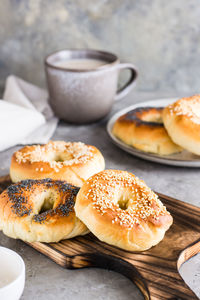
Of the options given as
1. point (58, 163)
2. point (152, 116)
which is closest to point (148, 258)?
→ point (58, 163)

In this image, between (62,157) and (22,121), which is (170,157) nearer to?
(62,157)

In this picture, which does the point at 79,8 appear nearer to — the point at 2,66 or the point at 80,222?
the point at 2,66

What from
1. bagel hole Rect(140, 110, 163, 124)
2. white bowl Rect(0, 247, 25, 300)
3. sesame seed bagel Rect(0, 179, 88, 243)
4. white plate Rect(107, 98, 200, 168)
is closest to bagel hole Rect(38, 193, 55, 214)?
sesame seed bagel Rect(0, 179, 88, 243)

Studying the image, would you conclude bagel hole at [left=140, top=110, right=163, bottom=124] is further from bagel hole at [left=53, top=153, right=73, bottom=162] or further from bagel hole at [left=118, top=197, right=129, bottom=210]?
bagel hole at [left=118, top=197, right=129, bottom=210]

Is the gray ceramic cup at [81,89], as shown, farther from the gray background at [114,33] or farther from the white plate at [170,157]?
the gray background at [114,33]

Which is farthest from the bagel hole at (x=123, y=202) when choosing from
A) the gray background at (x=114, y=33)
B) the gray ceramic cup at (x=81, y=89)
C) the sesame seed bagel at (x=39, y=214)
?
the gray background at (x=114, y=33)

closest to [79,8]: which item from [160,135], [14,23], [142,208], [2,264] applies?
[14,23]
